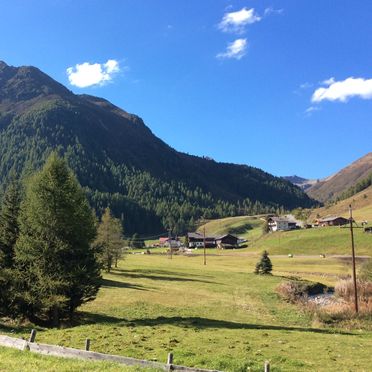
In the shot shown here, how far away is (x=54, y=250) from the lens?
33.5 meters

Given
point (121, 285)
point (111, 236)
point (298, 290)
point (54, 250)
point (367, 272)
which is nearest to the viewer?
point (54, 250)

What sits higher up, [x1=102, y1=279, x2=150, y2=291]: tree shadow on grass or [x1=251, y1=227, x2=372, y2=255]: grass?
[x1=251, y1=227, x2=372, y2=255]: grass

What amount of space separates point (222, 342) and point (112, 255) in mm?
63909

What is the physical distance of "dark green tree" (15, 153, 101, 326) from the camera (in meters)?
32.7

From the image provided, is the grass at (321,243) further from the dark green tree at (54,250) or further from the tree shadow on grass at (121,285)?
the dark green tree at (54,250)

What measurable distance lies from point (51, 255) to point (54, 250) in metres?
0.46

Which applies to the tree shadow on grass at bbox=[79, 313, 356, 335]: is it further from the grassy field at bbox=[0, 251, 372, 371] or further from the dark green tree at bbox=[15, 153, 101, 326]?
the dark green tree at bbox=[15, 153, 101, 326]

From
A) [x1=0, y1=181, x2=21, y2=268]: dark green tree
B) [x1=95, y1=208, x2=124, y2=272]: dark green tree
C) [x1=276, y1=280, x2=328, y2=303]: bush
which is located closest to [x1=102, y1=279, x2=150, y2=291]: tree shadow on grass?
[x1=95, y1=208, x2=124, y2=272]: dark green tree

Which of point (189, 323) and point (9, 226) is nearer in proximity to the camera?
point (189, 323)

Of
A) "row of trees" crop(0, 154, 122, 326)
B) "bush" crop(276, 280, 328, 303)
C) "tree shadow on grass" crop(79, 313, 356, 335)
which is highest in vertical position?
"row of trees" crop(0, 154, 122, 326)

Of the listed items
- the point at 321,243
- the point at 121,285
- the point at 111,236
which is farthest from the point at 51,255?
the point at 321,243

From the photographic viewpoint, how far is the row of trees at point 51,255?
32812mm

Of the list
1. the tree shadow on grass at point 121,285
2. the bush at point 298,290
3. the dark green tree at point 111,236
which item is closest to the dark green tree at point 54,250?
the tree shadow on grass at point 121,285

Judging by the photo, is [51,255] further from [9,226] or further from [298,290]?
[298,290]
